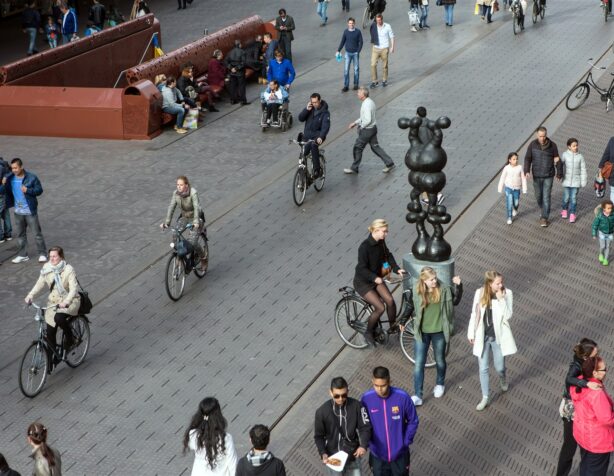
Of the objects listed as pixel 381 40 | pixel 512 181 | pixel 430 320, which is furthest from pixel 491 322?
pixel 381 40

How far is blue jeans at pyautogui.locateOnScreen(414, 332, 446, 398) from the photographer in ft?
36.2

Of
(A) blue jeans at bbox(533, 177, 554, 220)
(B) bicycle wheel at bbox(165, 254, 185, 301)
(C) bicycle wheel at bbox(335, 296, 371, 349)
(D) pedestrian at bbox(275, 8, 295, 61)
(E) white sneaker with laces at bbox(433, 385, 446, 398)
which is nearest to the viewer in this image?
(E) white sneaker with laces at bbox(433, 385, 446, 398)

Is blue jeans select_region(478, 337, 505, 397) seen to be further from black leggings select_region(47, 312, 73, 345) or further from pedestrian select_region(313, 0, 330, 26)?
pedestrian select_region(313, 0, 330, 26)

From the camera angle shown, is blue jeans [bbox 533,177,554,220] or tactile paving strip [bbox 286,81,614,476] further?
blue jeans [bbox 533,177,554,220]

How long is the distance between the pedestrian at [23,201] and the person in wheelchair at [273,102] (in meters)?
7.29

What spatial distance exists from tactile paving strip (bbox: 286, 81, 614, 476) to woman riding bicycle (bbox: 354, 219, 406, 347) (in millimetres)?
631

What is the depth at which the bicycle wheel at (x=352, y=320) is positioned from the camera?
12.5 metres

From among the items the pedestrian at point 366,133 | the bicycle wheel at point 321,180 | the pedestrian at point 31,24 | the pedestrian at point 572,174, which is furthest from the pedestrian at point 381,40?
the pedestrian at point 31,24

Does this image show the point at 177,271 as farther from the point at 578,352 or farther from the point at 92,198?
the point at 578,352

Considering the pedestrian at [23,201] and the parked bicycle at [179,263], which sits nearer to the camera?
the parked bicycle at [179,263]

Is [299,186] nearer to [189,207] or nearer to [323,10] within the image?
[189,207]

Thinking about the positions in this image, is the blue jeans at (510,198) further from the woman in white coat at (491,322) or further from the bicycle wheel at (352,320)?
the woman in white coat at (491,322)

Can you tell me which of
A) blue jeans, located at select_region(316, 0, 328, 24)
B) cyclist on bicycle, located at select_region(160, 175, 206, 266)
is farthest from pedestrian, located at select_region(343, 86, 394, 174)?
blue jeans, located at select_region(316, 0, 328, 24)

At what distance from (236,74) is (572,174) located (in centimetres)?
1017
